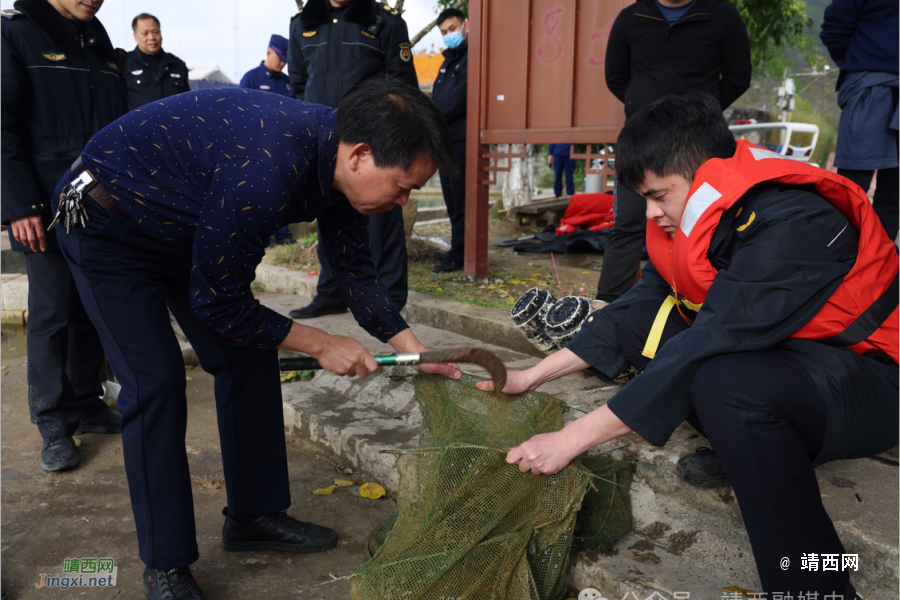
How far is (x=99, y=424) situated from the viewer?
3574 millimetres

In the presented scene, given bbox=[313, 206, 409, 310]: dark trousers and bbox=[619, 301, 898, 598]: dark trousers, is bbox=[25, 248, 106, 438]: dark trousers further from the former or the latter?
bbox=[619, 301, 898, 598]: dark trousers

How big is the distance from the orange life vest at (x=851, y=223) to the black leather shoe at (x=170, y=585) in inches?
73.4

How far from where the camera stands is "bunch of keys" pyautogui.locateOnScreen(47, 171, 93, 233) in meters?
2.01

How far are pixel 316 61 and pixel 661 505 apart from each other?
3.66 m

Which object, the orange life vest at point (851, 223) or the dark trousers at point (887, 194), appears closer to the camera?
the orange life vest at point (851, 223)

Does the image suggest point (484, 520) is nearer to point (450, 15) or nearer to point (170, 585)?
point (170, 585)

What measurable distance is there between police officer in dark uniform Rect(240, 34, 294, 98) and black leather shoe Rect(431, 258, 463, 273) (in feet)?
10.3

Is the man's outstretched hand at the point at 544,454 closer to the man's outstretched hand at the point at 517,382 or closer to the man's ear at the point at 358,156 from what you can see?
the man's outstretched hand at the point at 517,382

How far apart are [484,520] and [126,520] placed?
164 centimetres

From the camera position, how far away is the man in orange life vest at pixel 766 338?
1667 millimetres

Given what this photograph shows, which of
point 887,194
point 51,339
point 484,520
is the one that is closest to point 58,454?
point 51,339

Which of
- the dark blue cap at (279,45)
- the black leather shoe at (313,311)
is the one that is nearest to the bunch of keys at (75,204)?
the black leather shoe at (313,311)

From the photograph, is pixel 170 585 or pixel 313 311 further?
pixel 313 311

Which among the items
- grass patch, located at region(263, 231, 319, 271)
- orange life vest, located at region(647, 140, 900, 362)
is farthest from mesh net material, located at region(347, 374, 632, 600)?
grass patch, located at region(263, 231, 319, 271)
